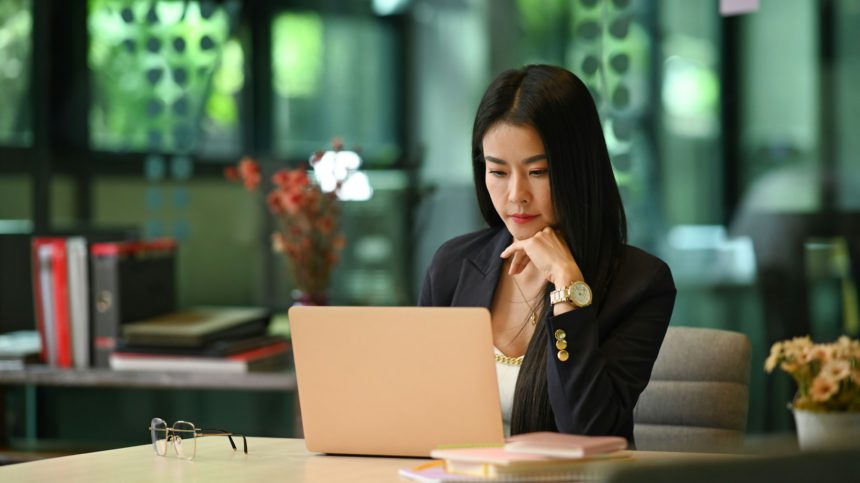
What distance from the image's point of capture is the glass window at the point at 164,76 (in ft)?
13.0

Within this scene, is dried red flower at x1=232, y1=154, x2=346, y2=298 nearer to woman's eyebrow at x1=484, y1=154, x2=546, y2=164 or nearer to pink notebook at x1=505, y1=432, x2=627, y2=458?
woman's eyebrow at x1=484, y1=154, x2=546, y2=164

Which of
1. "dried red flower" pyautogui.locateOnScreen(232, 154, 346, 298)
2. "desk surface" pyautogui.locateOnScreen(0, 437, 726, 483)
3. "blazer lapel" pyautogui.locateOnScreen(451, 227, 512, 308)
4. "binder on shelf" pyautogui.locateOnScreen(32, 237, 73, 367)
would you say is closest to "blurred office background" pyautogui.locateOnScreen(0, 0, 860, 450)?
"dried red flower" pyautogui.locateOnScreen(232, 154, 346, 298)

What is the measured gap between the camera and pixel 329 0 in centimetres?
385

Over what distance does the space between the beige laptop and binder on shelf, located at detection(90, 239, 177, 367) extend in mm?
1726

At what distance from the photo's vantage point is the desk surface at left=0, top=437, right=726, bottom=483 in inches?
67.7

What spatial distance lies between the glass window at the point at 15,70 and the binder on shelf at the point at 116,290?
0.76 m

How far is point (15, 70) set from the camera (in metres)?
4.03

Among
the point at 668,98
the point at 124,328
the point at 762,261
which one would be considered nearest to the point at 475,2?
the point at 668,98

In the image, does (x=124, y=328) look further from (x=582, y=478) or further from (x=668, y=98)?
(x=582, y=478)

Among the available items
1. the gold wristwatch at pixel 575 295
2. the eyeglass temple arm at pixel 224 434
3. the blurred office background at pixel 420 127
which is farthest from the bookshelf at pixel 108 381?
the gold wristwatch at pixel 575 295

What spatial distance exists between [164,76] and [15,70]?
522 millimetres

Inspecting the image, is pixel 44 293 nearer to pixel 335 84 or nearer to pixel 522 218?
pixel 335 84

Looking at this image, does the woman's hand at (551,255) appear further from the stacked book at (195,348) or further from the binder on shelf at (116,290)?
the binder on shelf at (116,290)

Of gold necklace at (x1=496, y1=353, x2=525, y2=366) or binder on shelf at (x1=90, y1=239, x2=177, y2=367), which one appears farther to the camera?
binder on shelf at (x1=90, y1=239, x2=177, y2=367)
